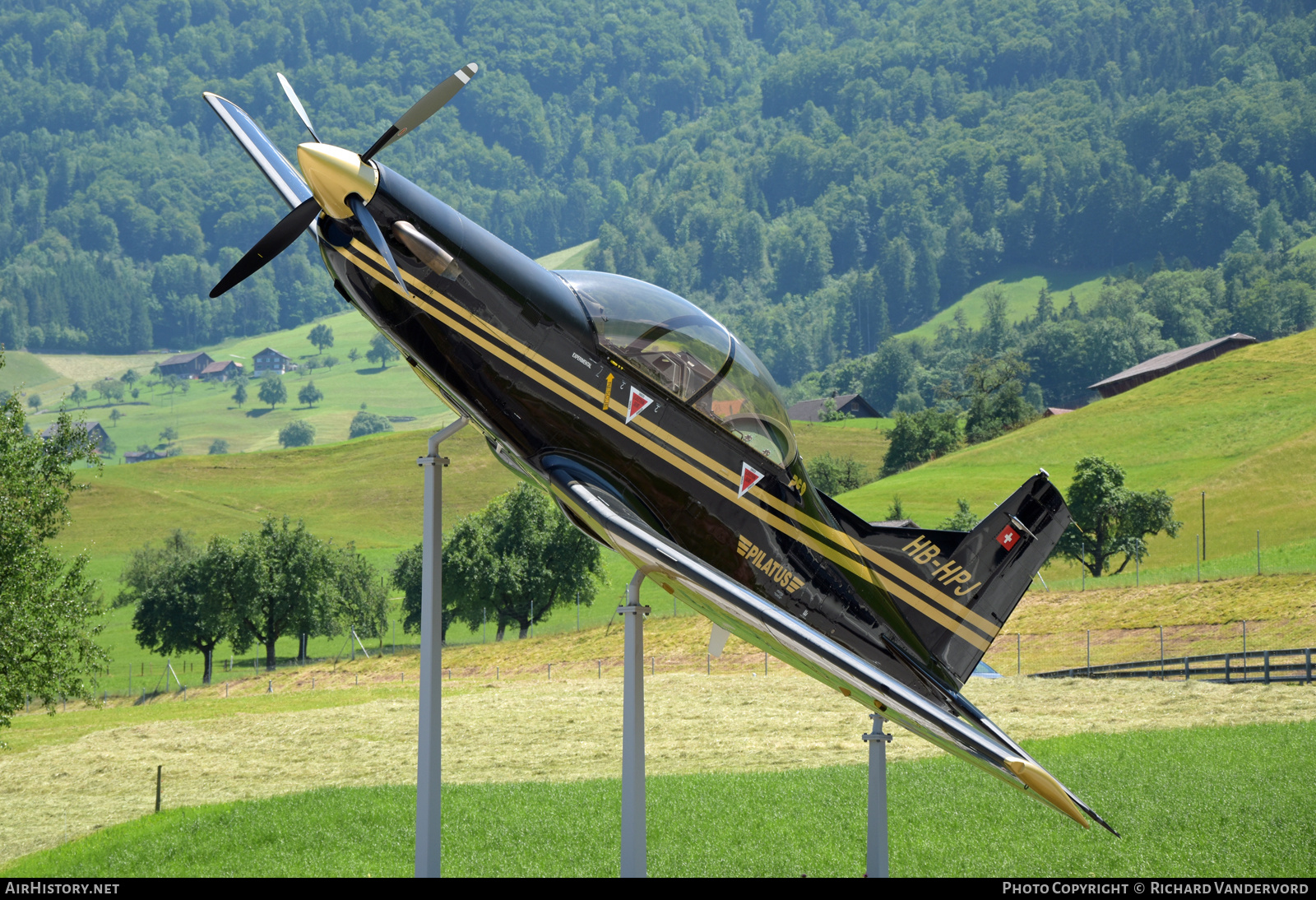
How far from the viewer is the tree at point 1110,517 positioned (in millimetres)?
72000

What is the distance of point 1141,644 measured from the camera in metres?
49.6

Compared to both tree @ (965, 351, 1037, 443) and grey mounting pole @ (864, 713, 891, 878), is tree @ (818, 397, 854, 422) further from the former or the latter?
Result: grey mounting pole @ (864, 713, 891, 878)

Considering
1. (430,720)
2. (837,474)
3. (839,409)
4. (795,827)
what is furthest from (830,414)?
(430,720)

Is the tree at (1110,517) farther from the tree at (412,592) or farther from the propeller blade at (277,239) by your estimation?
the propeller blade at (277,239)

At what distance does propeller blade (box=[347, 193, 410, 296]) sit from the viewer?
12070mm

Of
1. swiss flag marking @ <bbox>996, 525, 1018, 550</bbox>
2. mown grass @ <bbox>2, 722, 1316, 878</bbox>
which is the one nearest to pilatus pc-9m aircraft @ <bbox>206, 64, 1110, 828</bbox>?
swiss flag marking @ <bbox>996, 525, 1018, 550</bbox>

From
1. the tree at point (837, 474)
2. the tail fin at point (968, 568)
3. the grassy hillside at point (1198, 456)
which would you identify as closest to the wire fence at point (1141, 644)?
the grassy hillside at point (1198, 456)

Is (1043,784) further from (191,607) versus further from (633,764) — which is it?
(191,607)

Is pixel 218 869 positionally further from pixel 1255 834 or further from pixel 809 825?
pixel 1255 834

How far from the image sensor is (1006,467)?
108 metres

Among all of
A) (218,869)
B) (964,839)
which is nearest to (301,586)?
(218,869)

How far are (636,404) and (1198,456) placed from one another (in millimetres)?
97813

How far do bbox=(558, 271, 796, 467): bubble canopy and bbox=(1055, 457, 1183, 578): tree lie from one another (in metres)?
63.5

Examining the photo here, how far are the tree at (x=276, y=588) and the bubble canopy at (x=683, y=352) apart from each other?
196 ft
